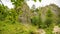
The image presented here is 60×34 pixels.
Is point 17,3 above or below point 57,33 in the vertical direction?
above

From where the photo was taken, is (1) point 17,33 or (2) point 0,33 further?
(1) point 17,33

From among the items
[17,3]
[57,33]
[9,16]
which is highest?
[17,3]

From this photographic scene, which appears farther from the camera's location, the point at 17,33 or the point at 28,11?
the point at 28,11

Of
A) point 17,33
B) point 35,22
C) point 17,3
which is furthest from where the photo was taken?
point 35,22

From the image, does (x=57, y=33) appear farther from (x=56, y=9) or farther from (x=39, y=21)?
(x=56, y=9)

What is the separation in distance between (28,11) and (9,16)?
8.37 metres

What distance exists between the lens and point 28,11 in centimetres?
1008

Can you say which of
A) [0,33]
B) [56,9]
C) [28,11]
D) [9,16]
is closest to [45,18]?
[28,11]

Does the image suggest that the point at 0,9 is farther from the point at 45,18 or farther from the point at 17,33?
the point at 45,18

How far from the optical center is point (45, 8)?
11.5 m

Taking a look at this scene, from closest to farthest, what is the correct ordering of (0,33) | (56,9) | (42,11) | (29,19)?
(0,33)
(29,19)
(42,11)
(56,9)

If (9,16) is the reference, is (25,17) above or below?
below

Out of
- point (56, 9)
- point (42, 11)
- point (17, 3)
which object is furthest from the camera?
point (56, 9)

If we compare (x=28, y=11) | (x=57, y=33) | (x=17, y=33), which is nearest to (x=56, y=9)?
(x=28, y=11)
